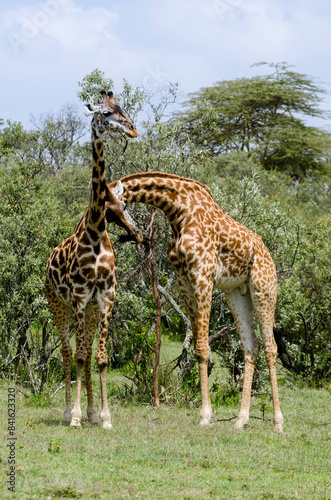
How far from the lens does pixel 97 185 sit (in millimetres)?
7168

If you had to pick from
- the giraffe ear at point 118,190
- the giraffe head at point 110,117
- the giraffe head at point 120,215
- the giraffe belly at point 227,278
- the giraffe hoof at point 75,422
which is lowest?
the giraffe hoof at point 75,422

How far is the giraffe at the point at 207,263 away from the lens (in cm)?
782

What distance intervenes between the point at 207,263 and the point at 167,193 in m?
1.00

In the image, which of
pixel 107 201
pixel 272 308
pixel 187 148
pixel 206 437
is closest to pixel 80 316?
pixel 107 201

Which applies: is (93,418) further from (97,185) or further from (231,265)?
(97,185)

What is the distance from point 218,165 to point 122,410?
2286cm

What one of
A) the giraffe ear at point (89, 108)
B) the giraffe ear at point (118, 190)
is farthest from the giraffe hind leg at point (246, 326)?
the giraffe ear at point (89, 108)

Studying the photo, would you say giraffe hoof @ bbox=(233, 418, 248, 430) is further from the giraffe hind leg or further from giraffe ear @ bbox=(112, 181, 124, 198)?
giraffe ear @ bbox=(112, 181, 124, 198)

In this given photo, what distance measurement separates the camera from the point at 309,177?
36.5 m

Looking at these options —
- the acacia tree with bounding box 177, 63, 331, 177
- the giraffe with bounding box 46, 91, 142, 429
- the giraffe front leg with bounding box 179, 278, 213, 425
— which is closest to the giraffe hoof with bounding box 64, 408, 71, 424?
the giraffe with bounding box 46, 91, 142, 429

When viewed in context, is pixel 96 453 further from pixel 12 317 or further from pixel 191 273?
pixel 12 317

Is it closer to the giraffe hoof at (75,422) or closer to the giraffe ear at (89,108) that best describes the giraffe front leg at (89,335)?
the giraffe hoof at (75,422)

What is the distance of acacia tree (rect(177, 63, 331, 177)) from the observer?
1387 inches

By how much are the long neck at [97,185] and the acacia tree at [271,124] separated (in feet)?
91.9
